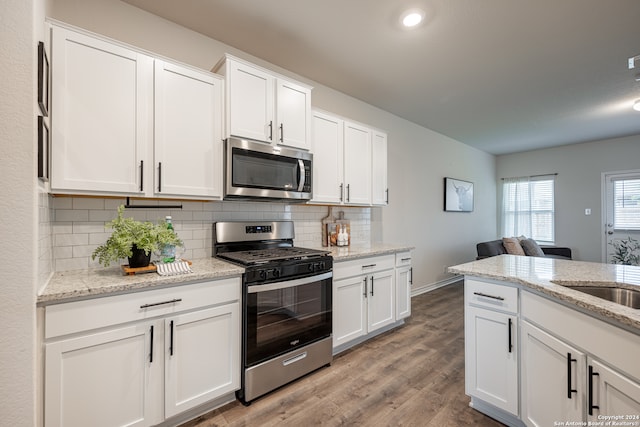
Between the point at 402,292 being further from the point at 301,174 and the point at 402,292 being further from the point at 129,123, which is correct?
the point at 129,123

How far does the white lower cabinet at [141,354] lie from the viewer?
52.1 inches

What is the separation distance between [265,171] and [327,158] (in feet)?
2.62

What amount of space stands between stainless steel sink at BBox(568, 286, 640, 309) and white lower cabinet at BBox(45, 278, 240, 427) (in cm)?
201

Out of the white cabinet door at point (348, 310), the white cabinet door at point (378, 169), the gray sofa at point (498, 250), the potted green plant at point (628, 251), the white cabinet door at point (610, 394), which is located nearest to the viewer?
the white cabinet door at point (610, 394)

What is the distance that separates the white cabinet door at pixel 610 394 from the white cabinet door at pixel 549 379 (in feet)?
0.16

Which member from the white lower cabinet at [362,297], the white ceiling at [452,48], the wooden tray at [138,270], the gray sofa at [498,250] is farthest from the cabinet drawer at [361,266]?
the gray sofa at [498,250]

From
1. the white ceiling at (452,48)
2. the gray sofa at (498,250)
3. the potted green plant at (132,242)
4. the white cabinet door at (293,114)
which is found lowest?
the gray sofa at (498,250)

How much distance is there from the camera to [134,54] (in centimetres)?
174

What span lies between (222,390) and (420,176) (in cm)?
405

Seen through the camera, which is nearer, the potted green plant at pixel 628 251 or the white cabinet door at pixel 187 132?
the white cabinet door at pixel 187 132

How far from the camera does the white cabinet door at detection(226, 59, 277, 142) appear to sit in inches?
83.2

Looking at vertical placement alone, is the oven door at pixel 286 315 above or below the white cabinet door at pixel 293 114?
below

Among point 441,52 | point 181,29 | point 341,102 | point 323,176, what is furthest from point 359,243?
point 181,29

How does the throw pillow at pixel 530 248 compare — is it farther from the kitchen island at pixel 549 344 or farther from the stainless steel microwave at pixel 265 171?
the stainless steel microwave at pixel 265 171
